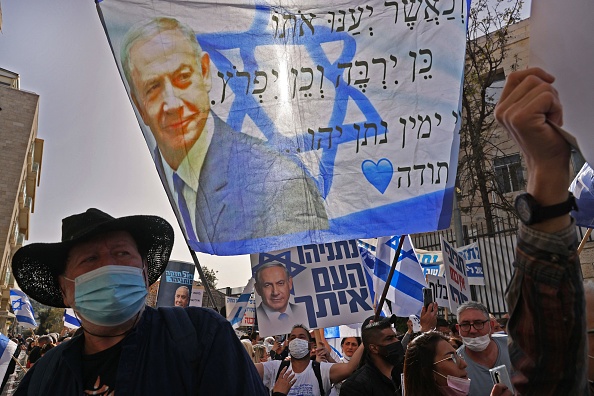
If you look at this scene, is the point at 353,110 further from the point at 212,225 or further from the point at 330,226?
the point at 212,225

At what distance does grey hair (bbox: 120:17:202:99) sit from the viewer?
4.56 m

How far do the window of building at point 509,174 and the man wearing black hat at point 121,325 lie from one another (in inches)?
686

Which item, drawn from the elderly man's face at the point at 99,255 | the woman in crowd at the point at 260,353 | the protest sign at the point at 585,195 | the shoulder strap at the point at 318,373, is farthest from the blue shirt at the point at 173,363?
the woman in crowd at the point at 260,353

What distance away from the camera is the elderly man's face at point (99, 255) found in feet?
7.59

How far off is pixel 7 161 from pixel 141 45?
40.2 metres

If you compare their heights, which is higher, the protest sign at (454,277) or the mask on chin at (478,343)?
the protest sign at (454,277)

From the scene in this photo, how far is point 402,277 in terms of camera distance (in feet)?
24.3

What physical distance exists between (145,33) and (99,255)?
2839mm

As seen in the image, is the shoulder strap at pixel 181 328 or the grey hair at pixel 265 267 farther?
the grey hair at pixel 265 267

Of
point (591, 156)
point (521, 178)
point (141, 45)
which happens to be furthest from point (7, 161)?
point (591, 156)

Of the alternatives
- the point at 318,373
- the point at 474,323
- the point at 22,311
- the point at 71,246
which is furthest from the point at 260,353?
the point at 22,311

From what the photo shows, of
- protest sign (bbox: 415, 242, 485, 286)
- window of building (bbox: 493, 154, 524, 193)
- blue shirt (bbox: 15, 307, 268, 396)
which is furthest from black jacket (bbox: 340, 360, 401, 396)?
window of building (bbox: 493, 154, 524, 193)

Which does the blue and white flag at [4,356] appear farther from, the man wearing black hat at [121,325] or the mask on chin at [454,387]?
the mask on chin at [454,387]

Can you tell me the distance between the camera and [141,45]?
4566mm
